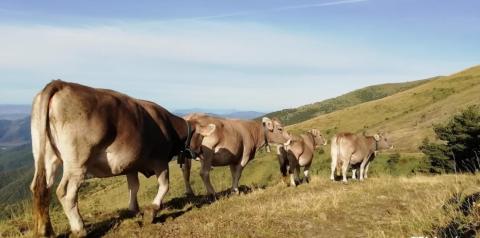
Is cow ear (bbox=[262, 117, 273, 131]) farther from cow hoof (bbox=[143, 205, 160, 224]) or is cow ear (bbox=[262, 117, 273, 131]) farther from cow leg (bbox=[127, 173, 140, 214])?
cow hoof (bbox=[143, 205, 160, 224])

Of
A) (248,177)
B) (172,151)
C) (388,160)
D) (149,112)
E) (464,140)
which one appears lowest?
(248,177)

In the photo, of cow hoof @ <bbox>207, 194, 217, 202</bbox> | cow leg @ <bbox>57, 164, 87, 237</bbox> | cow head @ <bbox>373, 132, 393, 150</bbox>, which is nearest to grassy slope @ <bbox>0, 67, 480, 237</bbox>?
cow hoof @ <bbox>207, 194, 217, 202</bbox>

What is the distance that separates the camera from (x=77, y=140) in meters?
8.98

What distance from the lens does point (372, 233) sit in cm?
895

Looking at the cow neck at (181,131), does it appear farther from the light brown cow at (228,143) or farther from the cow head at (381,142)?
the cow head at (381,142)

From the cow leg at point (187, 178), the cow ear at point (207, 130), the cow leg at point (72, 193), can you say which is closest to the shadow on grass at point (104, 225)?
the cow leg at point (72, 193)

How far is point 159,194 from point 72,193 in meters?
2.38

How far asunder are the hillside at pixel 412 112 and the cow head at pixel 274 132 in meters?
52.3

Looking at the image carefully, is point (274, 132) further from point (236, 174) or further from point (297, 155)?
point (236, 174)

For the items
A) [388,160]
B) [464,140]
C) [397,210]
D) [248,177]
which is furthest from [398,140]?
[397,210]

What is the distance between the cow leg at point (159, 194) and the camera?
10.6 m

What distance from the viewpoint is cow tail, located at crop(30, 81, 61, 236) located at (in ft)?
28.7

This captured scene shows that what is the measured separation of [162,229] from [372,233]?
4.31 metres

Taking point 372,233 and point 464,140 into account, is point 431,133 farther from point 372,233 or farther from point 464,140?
point 372,233
